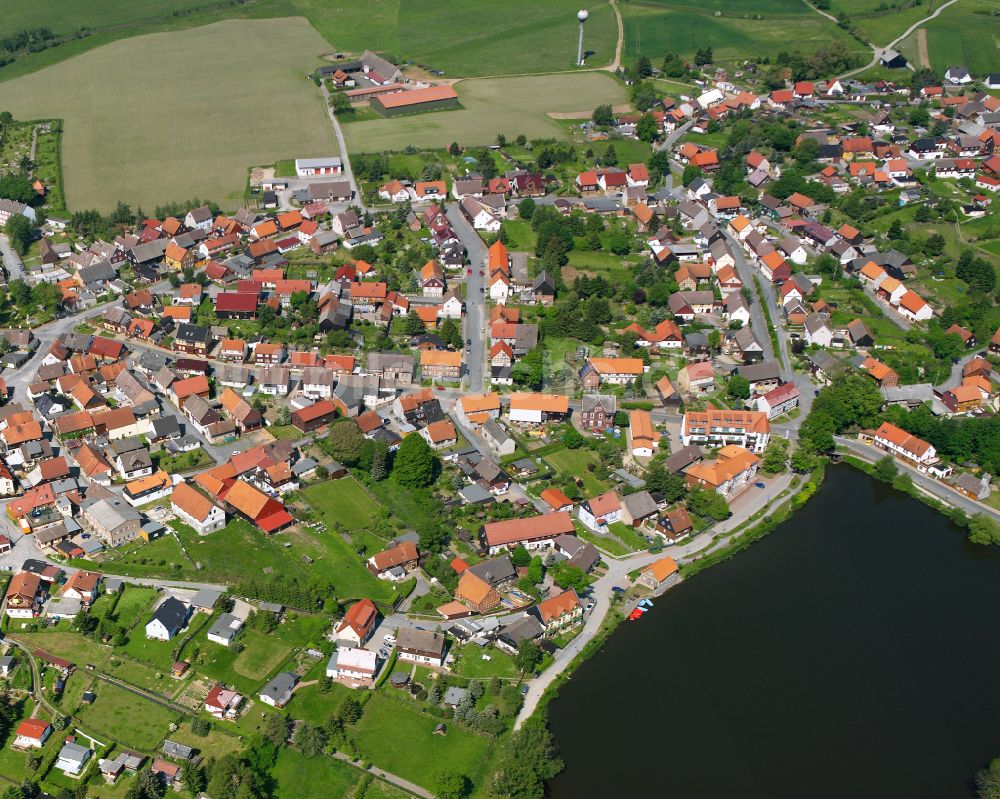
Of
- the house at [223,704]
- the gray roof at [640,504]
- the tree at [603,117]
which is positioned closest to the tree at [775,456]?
the gray roof at [640,504]

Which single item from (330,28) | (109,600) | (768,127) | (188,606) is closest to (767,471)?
(188,606)

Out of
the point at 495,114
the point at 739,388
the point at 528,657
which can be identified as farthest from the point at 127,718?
the point at 495,114

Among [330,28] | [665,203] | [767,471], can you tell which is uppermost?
[330,28]

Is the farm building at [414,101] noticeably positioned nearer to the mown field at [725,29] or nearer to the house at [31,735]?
the mown field at [725,29]

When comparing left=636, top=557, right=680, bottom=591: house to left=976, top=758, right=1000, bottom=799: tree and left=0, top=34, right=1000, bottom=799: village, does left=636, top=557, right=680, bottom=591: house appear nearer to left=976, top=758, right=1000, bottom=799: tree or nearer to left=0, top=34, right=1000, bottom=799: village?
left=0, top=34, right=1000, bottom=799: village

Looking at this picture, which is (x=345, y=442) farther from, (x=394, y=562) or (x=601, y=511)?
(x=601, y=511)

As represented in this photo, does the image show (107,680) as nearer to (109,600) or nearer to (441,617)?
(109,600)
